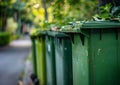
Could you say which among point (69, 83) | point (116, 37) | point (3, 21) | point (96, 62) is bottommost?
point (3, 21)

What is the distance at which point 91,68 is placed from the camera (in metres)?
4.32

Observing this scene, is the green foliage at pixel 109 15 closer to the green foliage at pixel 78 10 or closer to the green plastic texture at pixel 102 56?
the green plastic texture at pixel 102 56

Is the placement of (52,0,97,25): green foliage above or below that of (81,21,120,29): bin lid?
below

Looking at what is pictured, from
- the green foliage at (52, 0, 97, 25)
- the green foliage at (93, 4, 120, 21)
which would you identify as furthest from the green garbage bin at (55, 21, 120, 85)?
the green foliage at (52, 0, 97, 25)

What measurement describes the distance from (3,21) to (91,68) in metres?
39.4

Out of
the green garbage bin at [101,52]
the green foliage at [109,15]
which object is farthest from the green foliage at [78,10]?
the green garbage bin at [101,52]

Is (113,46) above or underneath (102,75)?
above

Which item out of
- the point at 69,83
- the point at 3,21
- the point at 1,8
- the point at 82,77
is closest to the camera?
the point at 82,77

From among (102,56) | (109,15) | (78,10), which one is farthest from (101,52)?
(78,10)

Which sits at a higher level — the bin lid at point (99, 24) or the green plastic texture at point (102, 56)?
the bin lid at point (99, 24)

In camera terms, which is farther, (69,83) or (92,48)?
(69,83)

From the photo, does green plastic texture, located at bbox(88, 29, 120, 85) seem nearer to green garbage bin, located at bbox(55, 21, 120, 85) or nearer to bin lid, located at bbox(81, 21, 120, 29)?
green garbage bin, located at bbox(55, 21, 120, 85)

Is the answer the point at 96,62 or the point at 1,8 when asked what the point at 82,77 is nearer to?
the point at 96,62

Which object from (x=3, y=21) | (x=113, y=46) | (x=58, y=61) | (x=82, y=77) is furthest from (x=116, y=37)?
(x=3, y=21)
